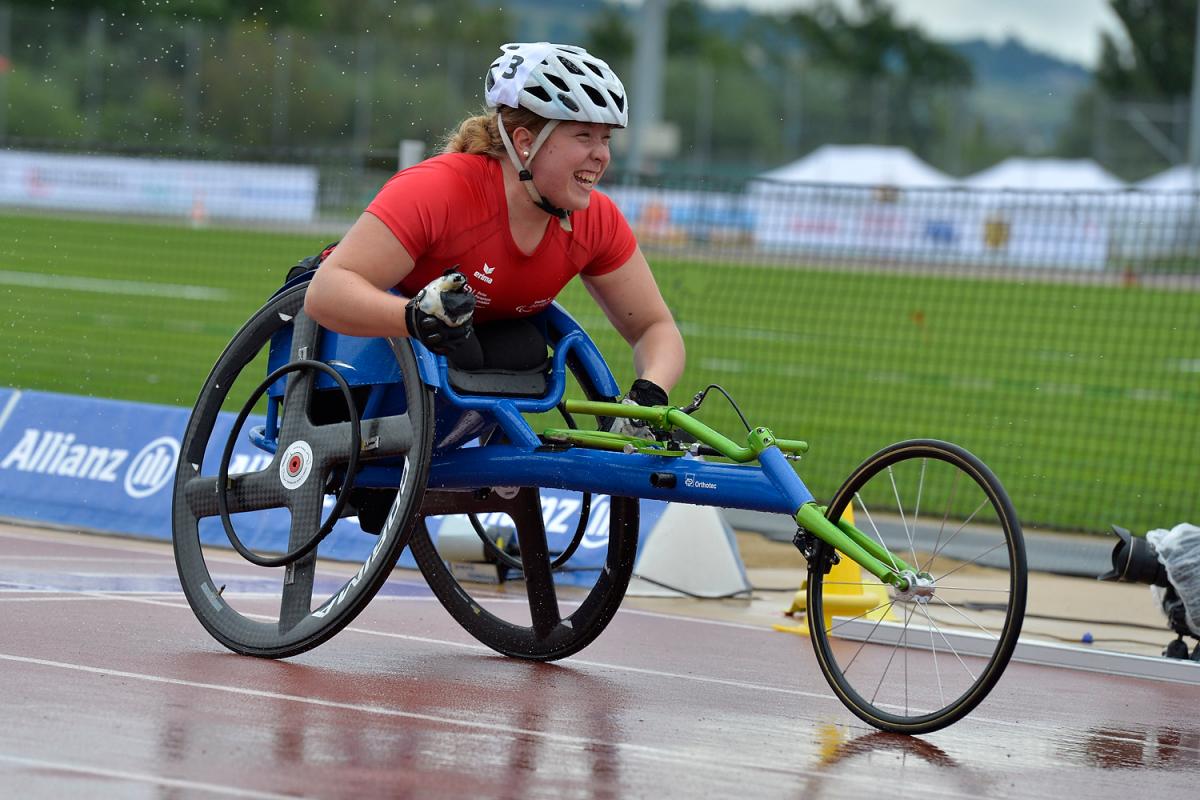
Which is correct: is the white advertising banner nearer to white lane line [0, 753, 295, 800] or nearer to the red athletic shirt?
the red athletic shirt

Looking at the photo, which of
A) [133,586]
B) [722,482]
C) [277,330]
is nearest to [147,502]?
[133,586]

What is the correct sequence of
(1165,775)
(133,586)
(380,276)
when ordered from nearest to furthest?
(1165,775)
(380,276)
(133,586)

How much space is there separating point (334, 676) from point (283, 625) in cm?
28

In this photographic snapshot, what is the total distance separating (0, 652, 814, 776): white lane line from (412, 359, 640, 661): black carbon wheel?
0.96 metres

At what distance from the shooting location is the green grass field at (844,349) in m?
14.5

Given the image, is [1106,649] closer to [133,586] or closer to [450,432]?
[450,432]

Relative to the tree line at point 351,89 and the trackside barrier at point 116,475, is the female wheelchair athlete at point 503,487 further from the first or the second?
the tree line at point 351,89

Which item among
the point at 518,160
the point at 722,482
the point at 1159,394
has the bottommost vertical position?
the point at 1159,394

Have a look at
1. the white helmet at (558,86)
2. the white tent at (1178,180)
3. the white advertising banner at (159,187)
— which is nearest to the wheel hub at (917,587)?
the white helmet at (558,86)

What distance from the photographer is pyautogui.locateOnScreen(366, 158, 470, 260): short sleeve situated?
5625mm

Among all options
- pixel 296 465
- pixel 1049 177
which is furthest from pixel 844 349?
pixel 1049 177

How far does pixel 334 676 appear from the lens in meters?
5.75

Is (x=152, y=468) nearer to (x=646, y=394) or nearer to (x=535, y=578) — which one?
(x=535, y=578)

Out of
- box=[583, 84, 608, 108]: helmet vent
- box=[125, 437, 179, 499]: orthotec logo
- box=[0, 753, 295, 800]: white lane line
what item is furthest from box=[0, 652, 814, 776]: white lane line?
box=[125, 437, 179, 499]: orthotec logo
